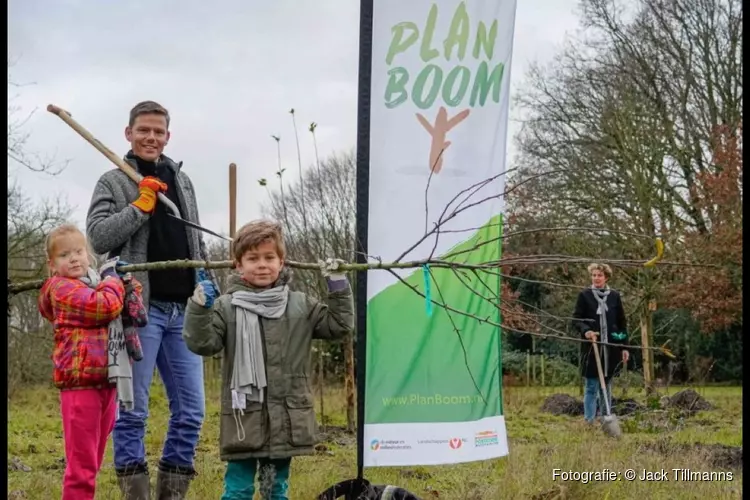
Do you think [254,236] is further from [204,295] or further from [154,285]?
[154,285]

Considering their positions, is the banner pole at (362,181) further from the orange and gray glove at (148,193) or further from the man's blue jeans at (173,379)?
the orange and gray glove at (148,193)

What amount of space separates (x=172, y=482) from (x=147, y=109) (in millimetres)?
1680

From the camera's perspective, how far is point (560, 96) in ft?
64.0

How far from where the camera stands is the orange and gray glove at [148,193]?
3.86 meters

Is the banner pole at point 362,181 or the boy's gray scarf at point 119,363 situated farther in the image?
the banner pole at point 362,181

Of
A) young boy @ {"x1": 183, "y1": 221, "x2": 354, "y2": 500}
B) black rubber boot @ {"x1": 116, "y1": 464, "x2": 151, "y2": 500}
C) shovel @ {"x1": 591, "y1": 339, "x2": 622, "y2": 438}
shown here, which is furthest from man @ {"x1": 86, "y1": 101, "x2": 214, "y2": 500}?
shovel @ {"x1": 591, "y1": 339, "x2": 622, "y2": 438}

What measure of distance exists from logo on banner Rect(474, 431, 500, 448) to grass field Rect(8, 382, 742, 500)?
0.96ft

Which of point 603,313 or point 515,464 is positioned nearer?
point 515,464

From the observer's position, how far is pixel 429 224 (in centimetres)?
429

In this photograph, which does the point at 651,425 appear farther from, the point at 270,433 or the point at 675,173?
the point at 675,173

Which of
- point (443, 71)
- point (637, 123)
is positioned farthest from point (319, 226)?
point (637, 123)

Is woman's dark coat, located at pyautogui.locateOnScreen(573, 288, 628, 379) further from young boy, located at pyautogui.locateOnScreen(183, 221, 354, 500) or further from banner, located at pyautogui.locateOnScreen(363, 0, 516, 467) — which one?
young boy, located at pyautogui.locateOnScreen(183, 221, 354, 500)

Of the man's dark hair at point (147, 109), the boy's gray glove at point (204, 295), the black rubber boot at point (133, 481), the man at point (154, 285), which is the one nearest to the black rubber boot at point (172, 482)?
the man at point (154, 285)

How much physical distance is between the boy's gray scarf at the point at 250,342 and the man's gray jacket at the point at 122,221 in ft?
1.82
